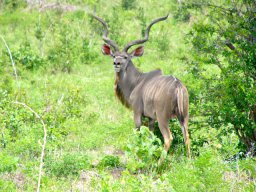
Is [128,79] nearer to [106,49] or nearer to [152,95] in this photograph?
[106,49]

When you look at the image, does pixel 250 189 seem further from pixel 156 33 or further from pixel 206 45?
pixel 156 33

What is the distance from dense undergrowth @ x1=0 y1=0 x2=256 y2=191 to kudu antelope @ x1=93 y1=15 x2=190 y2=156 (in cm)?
18

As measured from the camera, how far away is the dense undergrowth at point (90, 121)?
12.8 feet

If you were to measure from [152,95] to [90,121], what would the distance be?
77.3 inches

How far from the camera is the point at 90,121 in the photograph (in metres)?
8.22

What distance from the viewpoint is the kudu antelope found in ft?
19.5

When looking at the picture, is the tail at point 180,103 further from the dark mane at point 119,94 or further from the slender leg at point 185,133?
the dark mane at point 119,94

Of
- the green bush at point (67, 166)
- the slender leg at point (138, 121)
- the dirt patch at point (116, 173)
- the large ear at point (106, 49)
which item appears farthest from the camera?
the large ear at point (106, 49)

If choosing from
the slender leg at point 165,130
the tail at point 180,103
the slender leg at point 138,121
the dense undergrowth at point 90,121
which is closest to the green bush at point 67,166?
the dense undergrowth at point 90,121

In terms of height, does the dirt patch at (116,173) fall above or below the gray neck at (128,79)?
below

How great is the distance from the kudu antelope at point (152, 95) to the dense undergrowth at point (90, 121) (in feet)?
0.60

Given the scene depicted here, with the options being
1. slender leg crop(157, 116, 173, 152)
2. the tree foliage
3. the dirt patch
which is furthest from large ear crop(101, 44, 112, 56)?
the dirt patch

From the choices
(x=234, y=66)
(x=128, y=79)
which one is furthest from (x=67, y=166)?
(x=128, y=79)

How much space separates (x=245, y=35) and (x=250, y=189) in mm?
2033
